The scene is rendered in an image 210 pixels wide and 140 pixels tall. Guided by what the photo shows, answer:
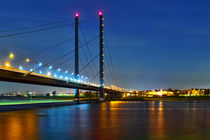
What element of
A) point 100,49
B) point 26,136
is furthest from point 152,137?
point 100,49

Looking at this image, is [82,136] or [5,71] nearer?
[82,136]

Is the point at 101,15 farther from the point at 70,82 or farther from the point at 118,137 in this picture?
the point at 118,137

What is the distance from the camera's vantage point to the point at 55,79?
205ft

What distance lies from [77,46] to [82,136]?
62.0 meters

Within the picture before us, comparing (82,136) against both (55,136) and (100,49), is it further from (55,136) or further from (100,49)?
(100,49)

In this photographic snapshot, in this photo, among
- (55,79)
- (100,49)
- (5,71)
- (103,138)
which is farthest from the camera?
(100,49)

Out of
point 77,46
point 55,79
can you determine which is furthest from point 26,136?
point 77,46

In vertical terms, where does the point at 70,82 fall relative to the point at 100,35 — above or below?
below

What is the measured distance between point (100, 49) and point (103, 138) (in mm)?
82753

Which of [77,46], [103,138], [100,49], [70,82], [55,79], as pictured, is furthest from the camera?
[100,49]

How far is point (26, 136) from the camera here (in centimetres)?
1530

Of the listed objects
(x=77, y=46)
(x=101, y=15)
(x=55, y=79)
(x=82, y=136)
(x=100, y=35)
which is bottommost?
(x=82, y=136)

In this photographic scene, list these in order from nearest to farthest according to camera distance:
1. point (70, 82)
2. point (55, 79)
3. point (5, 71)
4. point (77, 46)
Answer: point (5, 71)
point (55, 79)
point (70, 82)
point (77, 46)

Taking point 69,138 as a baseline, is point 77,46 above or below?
above
